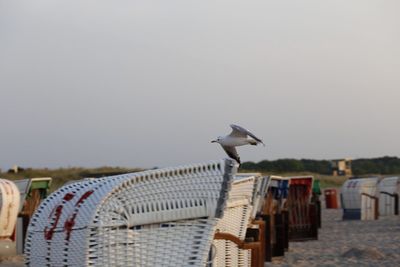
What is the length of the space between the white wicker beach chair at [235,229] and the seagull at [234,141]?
39.8 inches

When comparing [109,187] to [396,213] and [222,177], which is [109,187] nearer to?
[222,177]

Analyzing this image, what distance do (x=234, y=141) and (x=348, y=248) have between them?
7.68 m

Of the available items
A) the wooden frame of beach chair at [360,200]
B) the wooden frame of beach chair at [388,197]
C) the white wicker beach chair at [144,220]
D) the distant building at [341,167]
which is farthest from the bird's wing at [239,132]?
the distant building at [341,167]

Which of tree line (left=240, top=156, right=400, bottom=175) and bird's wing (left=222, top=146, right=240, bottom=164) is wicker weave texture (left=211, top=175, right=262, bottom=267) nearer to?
bird's wing (left=222, top=146, right=240, bottom=164)

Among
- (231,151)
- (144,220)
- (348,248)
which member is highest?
(231,151)

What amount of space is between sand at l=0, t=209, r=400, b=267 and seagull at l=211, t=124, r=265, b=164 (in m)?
4.33

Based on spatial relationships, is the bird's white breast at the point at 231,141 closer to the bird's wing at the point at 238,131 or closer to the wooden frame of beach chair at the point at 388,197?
the bird's wing at the point at 238,131

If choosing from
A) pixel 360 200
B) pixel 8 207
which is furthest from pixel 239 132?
pixel 360 200

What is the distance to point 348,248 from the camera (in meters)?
17.3

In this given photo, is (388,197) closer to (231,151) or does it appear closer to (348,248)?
(348,248)

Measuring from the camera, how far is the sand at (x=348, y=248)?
14336 millimetres

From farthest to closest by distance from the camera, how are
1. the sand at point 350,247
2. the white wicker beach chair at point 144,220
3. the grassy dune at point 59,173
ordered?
1. the grassy dune at point 59,173
2. the sand at point 350,247
3. the white wicker beach chair at point 144,220

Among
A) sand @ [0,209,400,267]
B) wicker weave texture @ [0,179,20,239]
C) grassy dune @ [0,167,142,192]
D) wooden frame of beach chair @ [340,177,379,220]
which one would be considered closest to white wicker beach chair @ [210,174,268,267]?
sand @ [0,209,400,267]

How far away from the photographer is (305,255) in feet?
52.1
